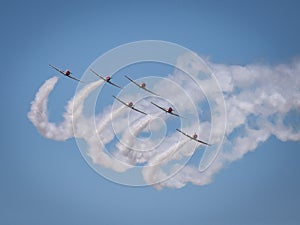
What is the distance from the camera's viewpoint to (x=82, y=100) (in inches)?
7854

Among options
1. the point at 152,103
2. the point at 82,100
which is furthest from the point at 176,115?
the point at 82,100

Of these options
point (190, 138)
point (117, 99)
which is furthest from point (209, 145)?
point (117, 99)

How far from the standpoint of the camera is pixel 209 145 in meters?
199

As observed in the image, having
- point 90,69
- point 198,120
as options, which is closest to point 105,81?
point 90,69

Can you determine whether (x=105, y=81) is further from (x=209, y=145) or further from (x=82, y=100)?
(x=209, y=145)

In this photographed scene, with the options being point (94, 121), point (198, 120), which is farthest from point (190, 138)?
point (94, 121)

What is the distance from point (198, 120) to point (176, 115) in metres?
5.60

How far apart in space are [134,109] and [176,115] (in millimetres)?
6818

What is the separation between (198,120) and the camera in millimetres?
198625

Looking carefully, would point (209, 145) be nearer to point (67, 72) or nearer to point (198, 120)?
point (198, 120)

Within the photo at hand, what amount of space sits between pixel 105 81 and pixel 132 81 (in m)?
4.81

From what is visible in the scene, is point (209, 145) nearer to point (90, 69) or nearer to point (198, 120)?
point (198, 120)

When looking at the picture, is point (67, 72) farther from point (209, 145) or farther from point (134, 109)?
point (209, 145)

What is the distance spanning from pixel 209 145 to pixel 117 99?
56.1 feet
